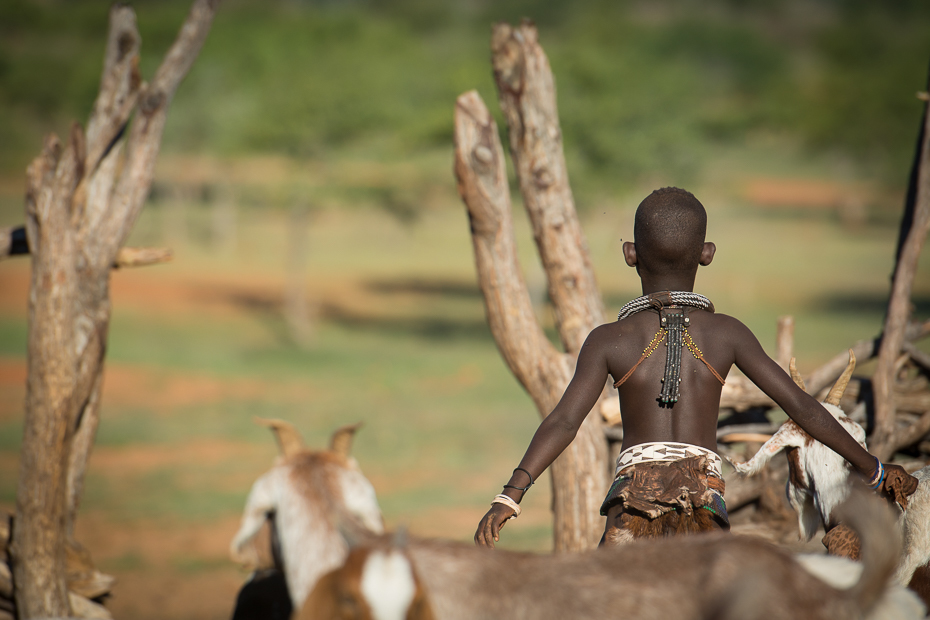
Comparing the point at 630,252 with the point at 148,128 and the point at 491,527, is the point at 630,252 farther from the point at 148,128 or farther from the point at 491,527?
the point at 148,128

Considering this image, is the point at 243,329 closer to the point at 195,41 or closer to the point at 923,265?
the point at 195,41

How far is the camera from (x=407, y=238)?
133ft

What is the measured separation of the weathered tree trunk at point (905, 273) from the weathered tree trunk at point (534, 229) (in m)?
1.70

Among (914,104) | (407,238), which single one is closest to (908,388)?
(914,104)

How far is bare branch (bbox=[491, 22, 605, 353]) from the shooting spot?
546 cm

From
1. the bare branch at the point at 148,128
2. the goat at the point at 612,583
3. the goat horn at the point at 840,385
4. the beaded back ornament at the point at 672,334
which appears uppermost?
the bare branch at the point at 148,128

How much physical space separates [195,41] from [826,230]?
39.3 meters

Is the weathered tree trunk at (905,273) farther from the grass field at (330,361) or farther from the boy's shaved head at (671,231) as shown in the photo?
the boy's shaved head at (671,231)

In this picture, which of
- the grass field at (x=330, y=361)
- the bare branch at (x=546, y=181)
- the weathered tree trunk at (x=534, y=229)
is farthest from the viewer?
the grass field at (x=330, y=361)

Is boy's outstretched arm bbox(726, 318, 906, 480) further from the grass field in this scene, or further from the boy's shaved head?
the grass field

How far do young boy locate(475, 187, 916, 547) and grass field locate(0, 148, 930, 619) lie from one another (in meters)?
3.42

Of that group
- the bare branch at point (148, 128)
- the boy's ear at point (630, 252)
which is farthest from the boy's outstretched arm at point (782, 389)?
the bare branch at point (148, 128)

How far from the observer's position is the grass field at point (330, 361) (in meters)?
10.8

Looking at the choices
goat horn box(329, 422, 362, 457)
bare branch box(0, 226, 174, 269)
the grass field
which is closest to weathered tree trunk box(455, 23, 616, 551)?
the grass field
